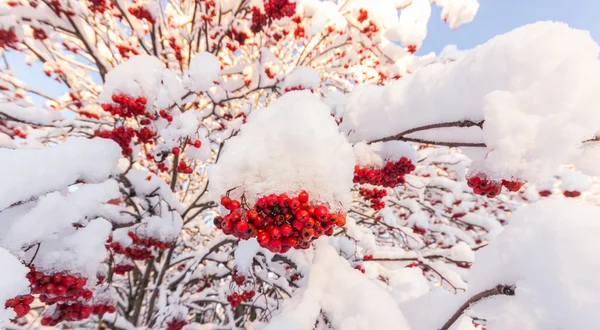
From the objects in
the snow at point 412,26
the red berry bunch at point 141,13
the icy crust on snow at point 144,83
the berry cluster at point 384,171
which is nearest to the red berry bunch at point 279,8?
the red berry bunch at point 141,13

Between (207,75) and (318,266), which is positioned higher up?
(207,75)

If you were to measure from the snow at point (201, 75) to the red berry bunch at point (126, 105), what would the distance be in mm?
550

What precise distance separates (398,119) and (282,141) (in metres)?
0.72

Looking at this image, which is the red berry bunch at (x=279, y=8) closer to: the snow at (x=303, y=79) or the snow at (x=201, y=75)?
the snow at (x=303, y=79)

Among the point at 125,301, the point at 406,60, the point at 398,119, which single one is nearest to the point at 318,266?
the point at 398,119

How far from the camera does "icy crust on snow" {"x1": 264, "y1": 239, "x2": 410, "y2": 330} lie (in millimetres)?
1120

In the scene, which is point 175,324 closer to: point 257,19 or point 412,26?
point 257,19

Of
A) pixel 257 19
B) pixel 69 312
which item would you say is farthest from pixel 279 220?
pixel 257 19

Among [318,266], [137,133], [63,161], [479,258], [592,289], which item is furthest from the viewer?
[137,133]

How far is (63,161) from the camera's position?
1.63m

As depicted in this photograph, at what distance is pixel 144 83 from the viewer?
2.77m

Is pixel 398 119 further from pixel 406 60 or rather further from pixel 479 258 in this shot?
pixel 406 60

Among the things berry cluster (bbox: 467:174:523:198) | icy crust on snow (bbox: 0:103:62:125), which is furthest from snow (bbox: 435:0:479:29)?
icy crust on snow (bbox: 0:103:62:125)

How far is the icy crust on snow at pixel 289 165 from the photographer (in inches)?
45.1
